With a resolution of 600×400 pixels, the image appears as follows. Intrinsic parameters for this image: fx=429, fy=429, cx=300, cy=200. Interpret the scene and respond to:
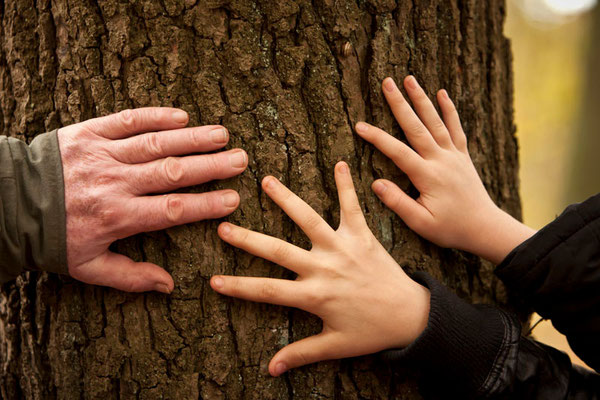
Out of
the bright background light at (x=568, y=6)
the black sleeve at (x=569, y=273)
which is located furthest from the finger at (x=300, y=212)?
the bright background light at (x=568, y=6)

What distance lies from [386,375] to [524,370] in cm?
43

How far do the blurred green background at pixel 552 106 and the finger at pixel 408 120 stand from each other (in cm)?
641

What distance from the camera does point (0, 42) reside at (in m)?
1.62

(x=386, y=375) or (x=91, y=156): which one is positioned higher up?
(x=91, y=156)

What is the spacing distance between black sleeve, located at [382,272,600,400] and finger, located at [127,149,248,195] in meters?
0.73

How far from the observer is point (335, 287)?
128 centimetres

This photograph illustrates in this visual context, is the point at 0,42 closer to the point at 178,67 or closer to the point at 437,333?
the point at 178,67

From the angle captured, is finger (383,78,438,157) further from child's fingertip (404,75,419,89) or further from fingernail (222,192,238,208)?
fingernail (222,192,238,208)

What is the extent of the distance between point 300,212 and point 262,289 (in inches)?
10.4

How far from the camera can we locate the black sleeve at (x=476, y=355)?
4.22 ft

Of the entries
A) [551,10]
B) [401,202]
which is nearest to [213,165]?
[401,202]

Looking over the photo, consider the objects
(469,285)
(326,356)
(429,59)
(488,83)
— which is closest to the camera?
(326,356)

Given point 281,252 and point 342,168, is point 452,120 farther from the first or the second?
point 281,252

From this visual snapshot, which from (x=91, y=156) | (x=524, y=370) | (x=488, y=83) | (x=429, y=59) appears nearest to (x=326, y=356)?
(x=524, y=370)
